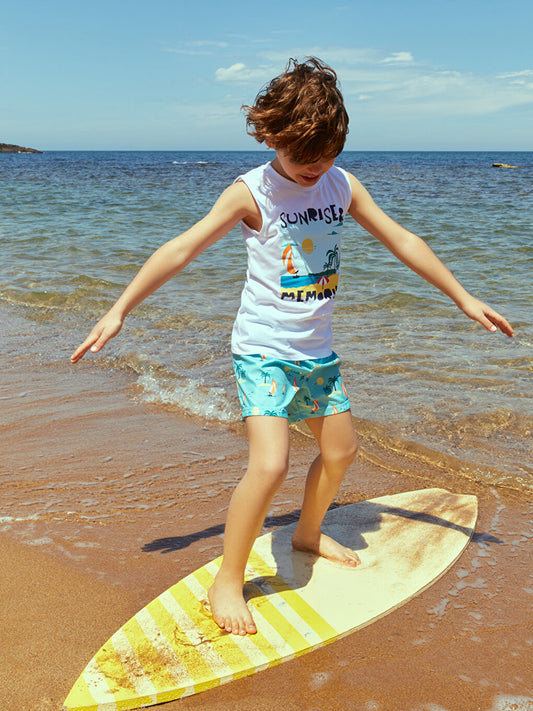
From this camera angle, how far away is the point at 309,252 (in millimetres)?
2055

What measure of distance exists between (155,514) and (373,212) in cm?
146

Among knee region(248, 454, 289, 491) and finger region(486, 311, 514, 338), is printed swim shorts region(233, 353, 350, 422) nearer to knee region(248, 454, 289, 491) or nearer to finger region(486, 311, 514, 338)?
knee region(248, 454, 289, 491)

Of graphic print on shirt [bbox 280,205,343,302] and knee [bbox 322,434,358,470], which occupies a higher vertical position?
graphic print on shirt [bbox 280,205,343,302]

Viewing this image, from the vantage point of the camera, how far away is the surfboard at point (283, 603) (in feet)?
5.82

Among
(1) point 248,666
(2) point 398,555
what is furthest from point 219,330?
(1) point 248,666

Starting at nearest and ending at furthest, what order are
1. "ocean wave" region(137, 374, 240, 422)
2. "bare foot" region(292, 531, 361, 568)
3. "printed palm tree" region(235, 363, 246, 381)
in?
"printed palm tree" region(235, 363, 246, 381), "bare foot" region(292, 531, 361, 568), "ocean wave" region(137, 374, 240, 422)

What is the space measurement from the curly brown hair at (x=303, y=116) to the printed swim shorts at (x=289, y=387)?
61 cm

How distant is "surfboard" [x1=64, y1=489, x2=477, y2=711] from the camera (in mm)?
1772

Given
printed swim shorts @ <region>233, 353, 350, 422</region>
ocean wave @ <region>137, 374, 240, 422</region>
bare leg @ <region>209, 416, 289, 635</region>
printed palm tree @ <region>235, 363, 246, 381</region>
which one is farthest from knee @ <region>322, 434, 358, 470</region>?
ocean wave @ <region>137, 374, 240, 422</region>

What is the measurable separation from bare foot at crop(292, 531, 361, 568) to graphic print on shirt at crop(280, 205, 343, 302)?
3.08 ft

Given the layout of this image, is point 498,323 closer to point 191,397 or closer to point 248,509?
point 248,509

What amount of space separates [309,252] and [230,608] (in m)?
1.14

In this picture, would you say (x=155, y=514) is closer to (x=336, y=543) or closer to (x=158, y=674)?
(x=336, y=543)

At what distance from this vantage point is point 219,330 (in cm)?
556
